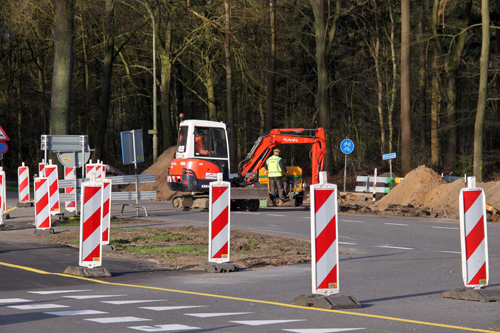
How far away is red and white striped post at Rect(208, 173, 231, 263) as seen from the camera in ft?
39.1

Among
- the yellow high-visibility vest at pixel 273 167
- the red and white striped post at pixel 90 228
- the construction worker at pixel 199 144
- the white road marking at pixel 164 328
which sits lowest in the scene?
the white road marking at pixel 164 328

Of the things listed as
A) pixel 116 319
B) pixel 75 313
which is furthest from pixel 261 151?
pixel 116 319

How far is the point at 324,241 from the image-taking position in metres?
8.88

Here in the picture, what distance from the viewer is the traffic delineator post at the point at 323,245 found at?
8.77m

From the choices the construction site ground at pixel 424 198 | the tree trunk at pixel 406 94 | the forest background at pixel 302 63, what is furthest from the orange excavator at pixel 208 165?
the forest background at pixel 302 63

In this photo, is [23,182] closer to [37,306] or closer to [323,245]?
[37,306]

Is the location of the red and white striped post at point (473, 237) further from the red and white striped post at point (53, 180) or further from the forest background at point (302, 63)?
the forest background at point (302, 63)

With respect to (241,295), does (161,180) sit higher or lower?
higher

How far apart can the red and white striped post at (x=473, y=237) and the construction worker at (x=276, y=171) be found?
1783cm

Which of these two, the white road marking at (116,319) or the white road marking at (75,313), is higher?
the white road marking at (116,319)

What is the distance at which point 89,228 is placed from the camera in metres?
11.7

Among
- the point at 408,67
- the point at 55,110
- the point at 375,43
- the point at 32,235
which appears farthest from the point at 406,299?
the point at 375,43

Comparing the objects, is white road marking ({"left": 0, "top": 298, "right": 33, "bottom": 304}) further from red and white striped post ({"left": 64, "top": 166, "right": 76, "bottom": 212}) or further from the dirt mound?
the dirt mound

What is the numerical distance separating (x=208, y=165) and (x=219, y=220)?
14.4 m
